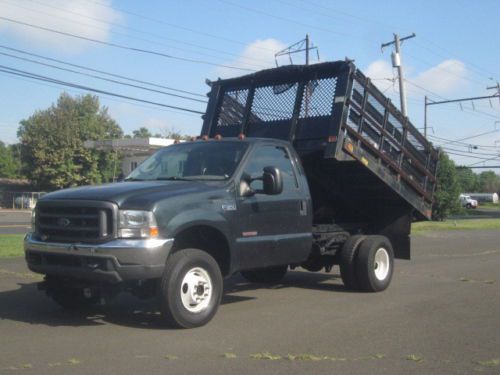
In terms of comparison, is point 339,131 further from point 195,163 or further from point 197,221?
point 197,221

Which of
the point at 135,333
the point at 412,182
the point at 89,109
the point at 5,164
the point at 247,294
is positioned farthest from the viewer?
the point at 5,164

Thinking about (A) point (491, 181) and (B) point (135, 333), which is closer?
(B) point (135, 333)

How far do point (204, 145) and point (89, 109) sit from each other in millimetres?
53288

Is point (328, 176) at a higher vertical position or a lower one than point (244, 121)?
lower

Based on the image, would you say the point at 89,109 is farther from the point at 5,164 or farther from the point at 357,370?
the point at 357,370

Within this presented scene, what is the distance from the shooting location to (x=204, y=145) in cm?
787

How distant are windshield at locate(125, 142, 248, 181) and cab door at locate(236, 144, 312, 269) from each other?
0.22m

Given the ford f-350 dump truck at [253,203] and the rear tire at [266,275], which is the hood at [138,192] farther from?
the rear tire at [266,275]

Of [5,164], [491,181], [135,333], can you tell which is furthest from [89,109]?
[491,181]

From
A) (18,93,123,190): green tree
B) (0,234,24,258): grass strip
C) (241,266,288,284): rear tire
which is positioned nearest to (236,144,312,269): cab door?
(241,266,288,284): rear tire

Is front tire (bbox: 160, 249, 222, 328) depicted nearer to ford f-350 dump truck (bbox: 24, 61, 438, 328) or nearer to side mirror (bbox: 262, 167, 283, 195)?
ford f-350 dump truck (bbox: 24, 61, 438, 328)

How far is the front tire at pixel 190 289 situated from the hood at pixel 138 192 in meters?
0.64

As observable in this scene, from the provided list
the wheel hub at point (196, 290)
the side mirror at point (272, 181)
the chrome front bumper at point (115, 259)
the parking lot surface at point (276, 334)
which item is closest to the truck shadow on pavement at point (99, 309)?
the parking lot surface at point (276, 334)

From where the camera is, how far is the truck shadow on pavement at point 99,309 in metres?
6.85
